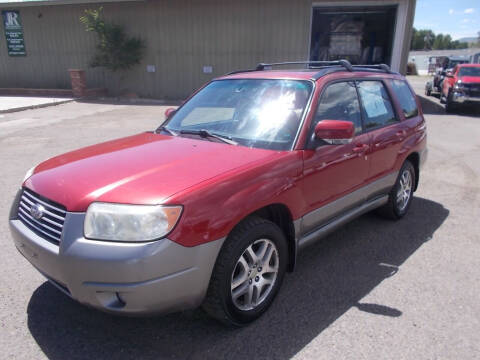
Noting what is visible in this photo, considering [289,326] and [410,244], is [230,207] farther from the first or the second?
[410,244]

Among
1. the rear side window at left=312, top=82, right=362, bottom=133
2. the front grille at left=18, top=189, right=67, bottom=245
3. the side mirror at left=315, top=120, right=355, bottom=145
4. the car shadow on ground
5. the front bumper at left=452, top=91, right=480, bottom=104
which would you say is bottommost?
the car shadow on ground

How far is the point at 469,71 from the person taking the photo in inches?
Answer: 585

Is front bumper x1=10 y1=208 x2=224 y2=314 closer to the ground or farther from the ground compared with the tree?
closer to the ground

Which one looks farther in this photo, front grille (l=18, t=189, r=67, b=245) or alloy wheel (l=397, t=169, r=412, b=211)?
alloy wheel (l=397, t=169, r=412, b=211)

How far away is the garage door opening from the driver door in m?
16.3

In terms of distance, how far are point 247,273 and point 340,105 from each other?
6.03 feet

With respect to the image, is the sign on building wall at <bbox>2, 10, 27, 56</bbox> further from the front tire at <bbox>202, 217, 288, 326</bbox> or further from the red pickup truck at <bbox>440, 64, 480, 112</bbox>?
the front tire at <bbox>202, 217, 288, 326</bbox>

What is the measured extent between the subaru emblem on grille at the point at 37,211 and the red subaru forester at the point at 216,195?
0.01 metres

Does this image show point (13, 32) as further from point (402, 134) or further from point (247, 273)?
point (247, 273)

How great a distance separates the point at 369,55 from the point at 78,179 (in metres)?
20.6

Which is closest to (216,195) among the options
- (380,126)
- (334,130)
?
(334,130)

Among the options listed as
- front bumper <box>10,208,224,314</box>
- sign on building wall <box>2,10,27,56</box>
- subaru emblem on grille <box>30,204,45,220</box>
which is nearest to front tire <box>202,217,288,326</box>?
front bumper <box>10,208,224,314</box>

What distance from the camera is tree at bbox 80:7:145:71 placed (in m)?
16.9

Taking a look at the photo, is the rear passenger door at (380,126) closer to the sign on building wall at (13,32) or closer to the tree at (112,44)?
the tree at (112,44)
